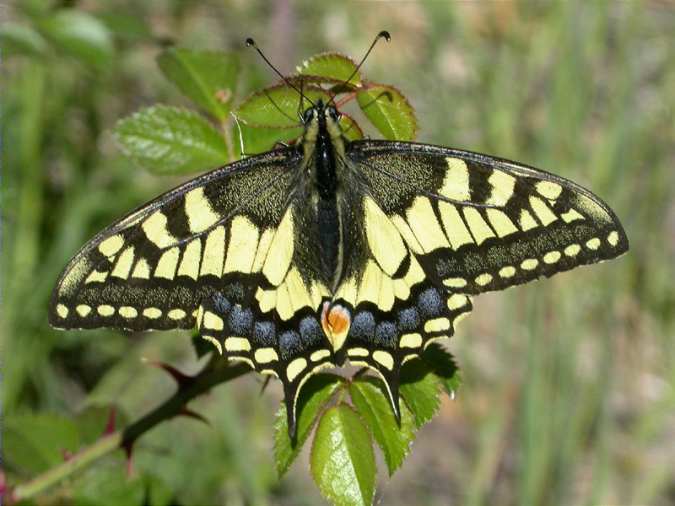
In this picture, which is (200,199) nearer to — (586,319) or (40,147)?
(40,147)

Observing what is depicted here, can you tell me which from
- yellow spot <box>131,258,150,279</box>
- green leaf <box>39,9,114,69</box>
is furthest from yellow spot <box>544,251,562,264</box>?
green leaf <box>39,9,114,69</box>

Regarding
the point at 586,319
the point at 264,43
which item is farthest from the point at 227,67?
the point at 264,43

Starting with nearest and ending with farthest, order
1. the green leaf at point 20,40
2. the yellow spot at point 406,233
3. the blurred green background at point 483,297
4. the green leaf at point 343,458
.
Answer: the green leaf at point 343,458
the yellow spot at point 406,233
the green leaf at point 20,40
the blurred green background at point 483,297

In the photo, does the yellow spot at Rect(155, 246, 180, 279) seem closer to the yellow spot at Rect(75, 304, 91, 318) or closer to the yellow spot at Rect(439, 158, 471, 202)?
the yellow spot at Rect(75, 304, 91, 318)

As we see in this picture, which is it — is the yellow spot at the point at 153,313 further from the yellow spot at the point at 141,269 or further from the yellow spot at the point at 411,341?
the yellow spot at the point at 411,341

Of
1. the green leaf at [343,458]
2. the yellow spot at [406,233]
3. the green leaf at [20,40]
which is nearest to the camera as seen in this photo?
the green leaf at [343,458]

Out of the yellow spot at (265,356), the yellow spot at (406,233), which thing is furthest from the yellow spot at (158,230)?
the yellow spot at (406,233)

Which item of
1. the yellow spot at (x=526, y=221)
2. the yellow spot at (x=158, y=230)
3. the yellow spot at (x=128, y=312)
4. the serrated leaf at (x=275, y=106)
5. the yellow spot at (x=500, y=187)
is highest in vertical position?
the serrated leaf at (x=275, y=106)

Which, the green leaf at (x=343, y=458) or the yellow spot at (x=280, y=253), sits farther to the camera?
the yellow spot at (x=280, y=253)
